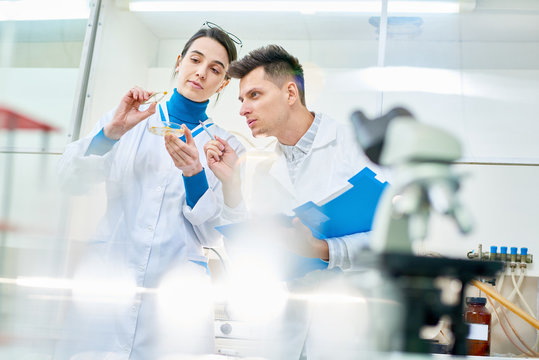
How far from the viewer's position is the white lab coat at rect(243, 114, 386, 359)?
1447 mm

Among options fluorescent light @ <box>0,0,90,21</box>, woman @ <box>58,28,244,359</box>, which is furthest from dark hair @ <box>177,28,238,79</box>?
fluorescent light @ <box>0,0,90,21</box>

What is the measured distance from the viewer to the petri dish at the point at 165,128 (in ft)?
5.18

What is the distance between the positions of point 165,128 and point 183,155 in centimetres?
15

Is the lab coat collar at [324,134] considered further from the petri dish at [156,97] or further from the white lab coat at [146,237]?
the petri dish at [156,97]

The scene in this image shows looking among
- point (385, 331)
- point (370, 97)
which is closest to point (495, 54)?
point (370, 97)

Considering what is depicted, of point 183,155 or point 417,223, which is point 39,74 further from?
point 417,223

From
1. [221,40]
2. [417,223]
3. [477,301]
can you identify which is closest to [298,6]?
[221,40]

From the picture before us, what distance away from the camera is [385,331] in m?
0.48

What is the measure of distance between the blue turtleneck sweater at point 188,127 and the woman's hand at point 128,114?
0.03 meters

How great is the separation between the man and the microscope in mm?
1017

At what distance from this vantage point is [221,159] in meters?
1.56

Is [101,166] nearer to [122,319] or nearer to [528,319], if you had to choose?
[122,319]

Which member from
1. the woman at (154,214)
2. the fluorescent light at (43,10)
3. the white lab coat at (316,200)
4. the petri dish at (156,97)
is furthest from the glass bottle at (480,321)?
the fluorescent light at (43,10)

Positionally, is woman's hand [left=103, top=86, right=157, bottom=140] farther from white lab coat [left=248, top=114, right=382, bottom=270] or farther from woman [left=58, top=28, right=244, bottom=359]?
white lab coat [left=248, top=114, right=382, bottom=270]
